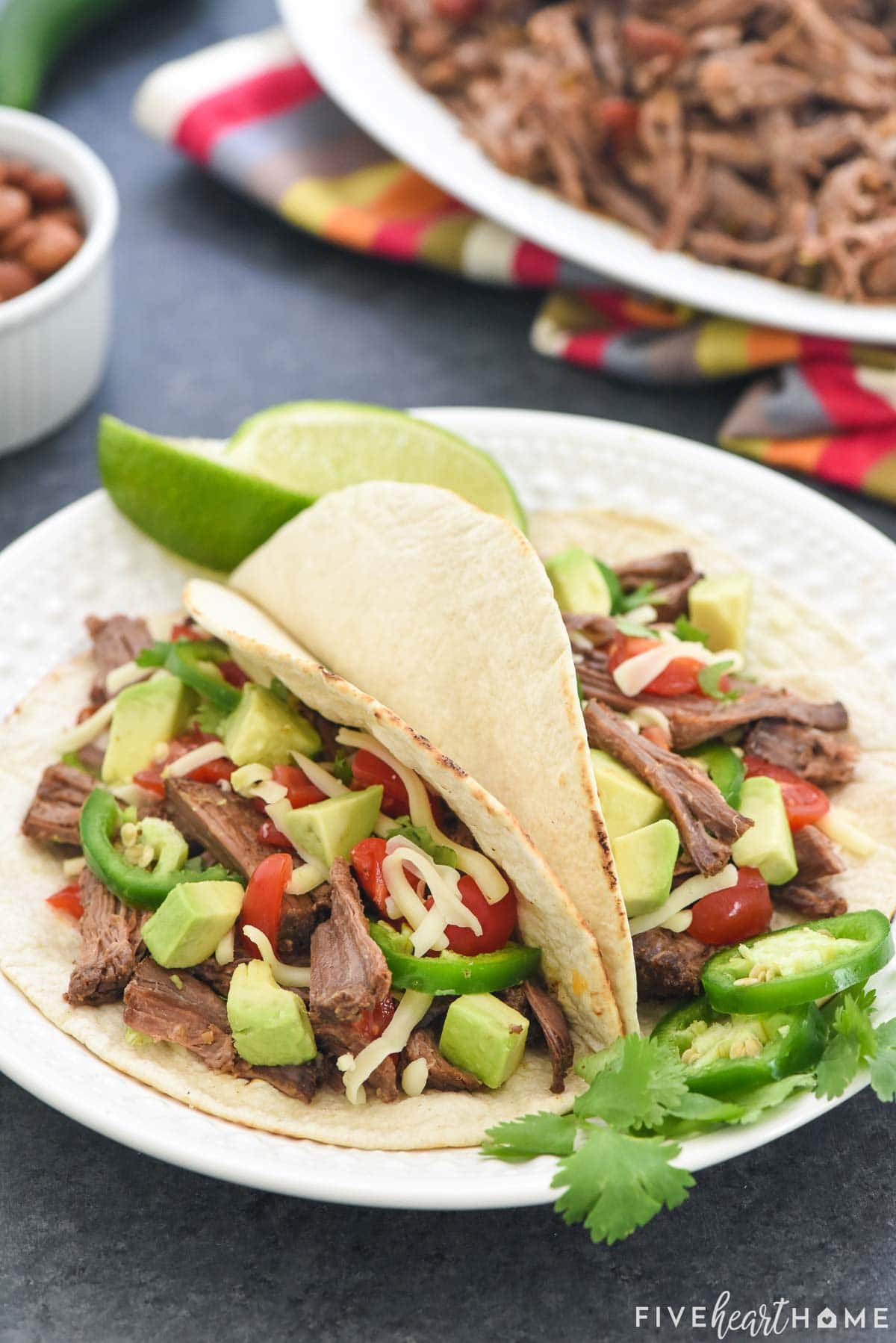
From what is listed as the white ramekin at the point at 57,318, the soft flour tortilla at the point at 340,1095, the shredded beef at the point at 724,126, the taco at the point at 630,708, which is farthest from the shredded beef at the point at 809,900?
the white ramekin at the point at 57,318

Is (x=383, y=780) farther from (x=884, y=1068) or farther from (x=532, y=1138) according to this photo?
(x=884, y=1068)

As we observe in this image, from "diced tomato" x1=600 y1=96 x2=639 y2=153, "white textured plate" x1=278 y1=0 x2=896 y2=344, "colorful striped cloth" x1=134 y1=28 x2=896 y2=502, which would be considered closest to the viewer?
"white textured plate" x1=278 y1=0 x2=896 y2=344

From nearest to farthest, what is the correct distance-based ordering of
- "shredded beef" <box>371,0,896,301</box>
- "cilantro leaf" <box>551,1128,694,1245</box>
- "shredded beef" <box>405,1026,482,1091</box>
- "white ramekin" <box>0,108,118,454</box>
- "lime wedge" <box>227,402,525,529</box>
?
"cilantro leaf" <box>551,1128,694,1245</box> → "shredded beef" <box>405,1026,482,1091</box> → "lime wedge" <box>227,402,525,529</box> → "white ramekin" <box>0,108,118,454</box> → "shredded beef" <box>371,0,896,301</box>

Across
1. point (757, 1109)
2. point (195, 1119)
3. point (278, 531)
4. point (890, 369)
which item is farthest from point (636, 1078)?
point (890, 369)

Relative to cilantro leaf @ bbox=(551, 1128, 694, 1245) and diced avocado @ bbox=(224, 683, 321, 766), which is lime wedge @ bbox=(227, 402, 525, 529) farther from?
cilantro leaf @ bbox=(551, 1128, 694, 1245)

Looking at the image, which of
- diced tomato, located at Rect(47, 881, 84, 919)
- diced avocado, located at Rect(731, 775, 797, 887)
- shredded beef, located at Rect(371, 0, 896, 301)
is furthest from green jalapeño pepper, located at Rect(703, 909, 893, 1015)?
shredded beef, located at Rect(371, 0, 896, 301)

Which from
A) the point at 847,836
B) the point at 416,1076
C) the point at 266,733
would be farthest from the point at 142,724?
the point at 847,836
